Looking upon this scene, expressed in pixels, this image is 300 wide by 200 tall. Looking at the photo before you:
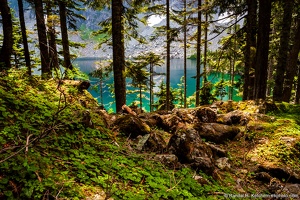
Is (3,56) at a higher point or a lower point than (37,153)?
higher

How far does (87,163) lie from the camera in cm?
320

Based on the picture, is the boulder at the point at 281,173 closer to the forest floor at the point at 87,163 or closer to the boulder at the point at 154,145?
the forest floor at the point at 87,163

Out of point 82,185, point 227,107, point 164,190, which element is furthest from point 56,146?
point 227,107

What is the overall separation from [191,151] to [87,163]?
2453mm

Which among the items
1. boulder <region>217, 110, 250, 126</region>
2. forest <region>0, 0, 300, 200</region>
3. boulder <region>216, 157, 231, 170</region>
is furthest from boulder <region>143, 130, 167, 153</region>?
boulder <region>217, 110, 250, 126</region>

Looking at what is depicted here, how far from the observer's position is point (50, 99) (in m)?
4.81

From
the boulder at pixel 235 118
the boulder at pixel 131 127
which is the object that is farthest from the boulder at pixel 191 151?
the boulder at pixel 235 118

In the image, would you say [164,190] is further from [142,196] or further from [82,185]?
[82,185]

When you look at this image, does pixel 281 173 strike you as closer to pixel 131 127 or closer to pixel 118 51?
pixel 131 127

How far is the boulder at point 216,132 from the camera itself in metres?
6.65

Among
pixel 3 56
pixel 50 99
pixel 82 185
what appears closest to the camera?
pixel 82 185

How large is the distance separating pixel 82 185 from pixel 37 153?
2.47ft

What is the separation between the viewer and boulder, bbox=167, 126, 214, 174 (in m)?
4.54

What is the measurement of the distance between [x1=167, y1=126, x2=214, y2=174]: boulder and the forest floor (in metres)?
0.18
